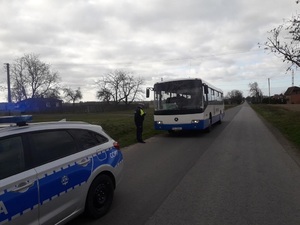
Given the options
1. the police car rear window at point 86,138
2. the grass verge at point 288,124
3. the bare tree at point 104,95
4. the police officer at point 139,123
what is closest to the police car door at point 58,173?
the police car rear window at point 86,138

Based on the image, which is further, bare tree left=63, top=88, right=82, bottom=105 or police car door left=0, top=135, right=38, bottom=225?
bare tree left=63, top=88, right=82, bottom=105

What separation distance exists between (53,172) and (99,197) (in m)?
1.21

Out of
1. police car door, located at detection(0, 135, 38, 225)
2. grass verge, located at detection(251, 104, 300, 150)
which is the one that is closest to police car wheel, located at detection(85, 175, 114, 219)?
police car door, located at detection(0, 135, 38, 225)

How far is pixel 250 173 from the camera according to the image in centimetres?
754

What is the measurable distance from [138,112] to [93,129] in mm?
8894

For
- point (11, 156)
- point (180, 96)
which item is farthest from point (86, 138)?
point (180, 96)

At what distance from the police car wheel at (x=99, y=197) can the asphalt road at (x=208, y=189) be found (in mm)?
134

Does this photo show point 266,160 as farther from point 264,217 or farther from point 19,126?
point 19,126

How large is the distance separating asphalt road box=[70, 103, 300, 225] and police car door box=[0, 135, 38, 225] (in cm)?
127

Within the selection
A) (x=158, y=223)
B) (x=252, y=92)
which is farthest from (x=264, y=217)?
(x=252, y=92)

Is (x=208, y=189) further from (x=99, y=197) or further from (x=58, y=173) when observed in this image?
(x=58, y=173)

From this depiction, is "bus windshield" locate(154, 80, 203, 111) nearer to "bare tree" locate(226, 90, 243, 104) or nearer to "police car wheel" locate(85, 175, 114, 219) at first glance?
"police car wheel" locate(85, 175, 114, 219)

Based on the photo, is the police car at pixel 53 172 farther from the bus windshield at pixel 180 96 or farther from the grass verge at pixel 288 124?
the bus windshield at pixel 180 96

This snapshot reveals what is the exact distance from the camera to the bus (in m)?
15.2
